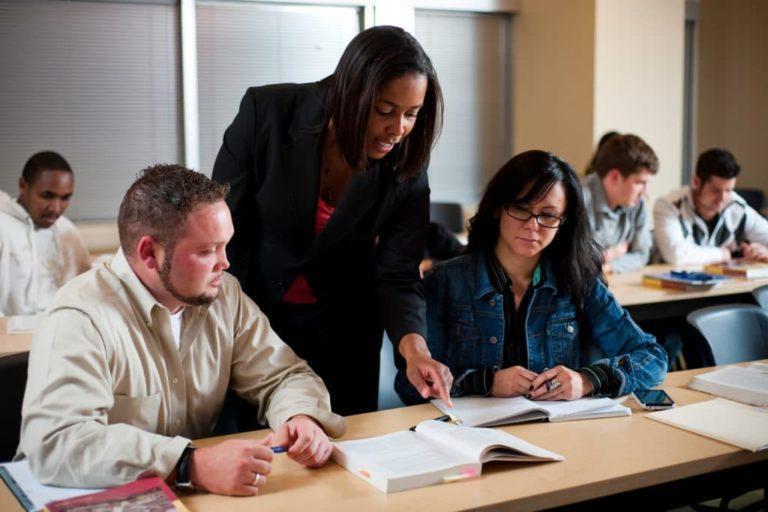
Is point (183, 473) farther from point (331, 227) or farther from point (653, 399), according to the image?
point (653, 399)

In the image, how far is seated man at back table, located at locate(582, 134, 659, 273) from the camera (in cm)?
427

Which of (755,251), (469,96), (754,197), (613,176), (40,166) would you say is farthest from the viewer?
(754,197)

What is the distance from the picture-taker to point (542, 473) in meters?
1.67

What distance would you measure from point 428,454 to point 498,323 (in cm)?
71

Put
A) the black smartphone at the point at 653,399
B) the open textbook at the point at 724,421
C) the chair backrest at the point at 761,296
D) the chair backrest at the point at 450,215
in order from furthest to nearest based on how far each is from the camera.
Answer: the chair backrest at the point at 450,215
the chair backrest at the point at 761,296
the black smartphone at the point at 653,399
the open textbook at the point at 724,421

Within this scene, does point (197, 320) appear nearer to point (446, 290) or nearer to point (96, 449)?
point (96, 449)

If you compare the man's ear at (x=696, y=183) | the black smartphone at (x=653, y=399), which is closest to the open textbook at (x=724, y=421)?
the black smartphone at (x=653, y=399)

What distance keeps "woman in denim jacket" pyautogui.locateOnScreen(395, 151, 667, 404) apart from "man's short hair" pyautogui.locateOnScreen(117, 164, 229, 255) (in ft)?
2.60

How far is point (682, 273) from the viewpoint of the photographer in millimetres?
4004

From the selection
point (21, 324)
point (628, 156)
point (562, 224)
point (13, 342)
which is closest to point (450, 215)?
point (628, 156)

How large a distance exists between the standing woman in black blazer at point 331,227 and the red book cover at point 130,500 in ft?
2.21

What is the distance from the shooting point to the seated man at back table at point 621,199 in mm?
4273

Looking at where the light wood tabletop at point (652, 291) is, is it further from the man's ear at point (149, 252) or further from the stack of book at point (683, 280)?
the man's ear at point (149, 252)

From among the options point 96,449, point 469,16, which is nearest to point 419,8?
point 469,16
